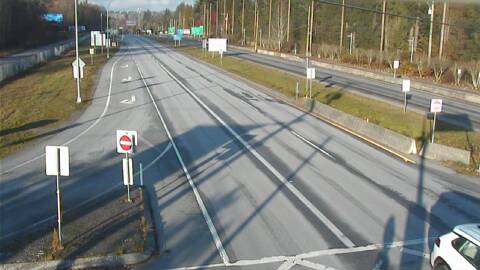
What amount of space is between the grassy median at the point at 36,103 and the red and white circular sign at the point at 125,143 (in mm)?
9029

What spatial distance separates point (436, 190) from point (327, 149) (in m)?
6.88

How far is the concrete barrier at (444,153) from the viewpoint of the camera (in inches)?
916

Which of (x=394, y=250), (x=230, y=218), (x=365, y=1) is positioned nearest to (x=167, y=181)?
(x=230, y=218)

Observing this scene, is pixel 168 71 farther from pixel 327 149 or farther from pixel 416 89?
pixel 327 149

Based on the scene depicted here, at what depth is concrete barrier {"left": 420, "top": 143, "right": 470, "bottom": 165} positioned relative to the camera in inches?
916

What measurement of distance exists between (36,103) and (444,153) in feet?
87.0

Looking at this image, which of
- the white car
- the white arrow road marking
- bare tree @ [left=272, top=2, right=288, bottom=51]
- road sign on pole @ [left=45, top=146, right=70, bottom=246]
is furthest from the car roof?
bare tree @ [left=272, top=2, right=288, bottom=51]

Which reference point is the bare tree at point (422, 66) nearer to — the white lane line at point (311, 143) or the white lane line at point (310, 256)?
the white lane line at point (311, 143)

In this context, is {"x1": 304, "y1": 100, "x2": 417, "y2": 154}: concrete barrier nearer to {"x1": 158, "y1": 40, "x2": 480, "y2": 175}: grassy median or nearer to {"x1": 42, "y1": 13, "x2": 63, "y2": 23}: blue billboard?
{"x1": 158, "y1": 40, "x2": 480, "y2": 175}: grassy median

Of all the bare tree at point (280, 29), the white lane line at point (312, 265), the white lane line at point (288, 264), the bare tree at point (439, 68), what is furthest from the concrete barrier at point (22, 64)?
the white lane line at point (312, 265)

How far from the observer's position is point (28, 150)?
82.7ft

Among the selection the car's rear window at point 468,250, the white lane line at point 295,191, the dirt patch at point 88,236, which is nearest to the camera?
the car's rear window at point 468,250

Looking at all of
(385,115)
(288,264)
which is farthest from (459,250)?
(385,115)

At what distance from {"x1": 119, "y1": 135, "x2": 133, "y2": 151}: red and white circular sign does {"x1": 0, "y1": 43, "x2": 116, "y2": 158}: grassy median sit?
9.03 metres
